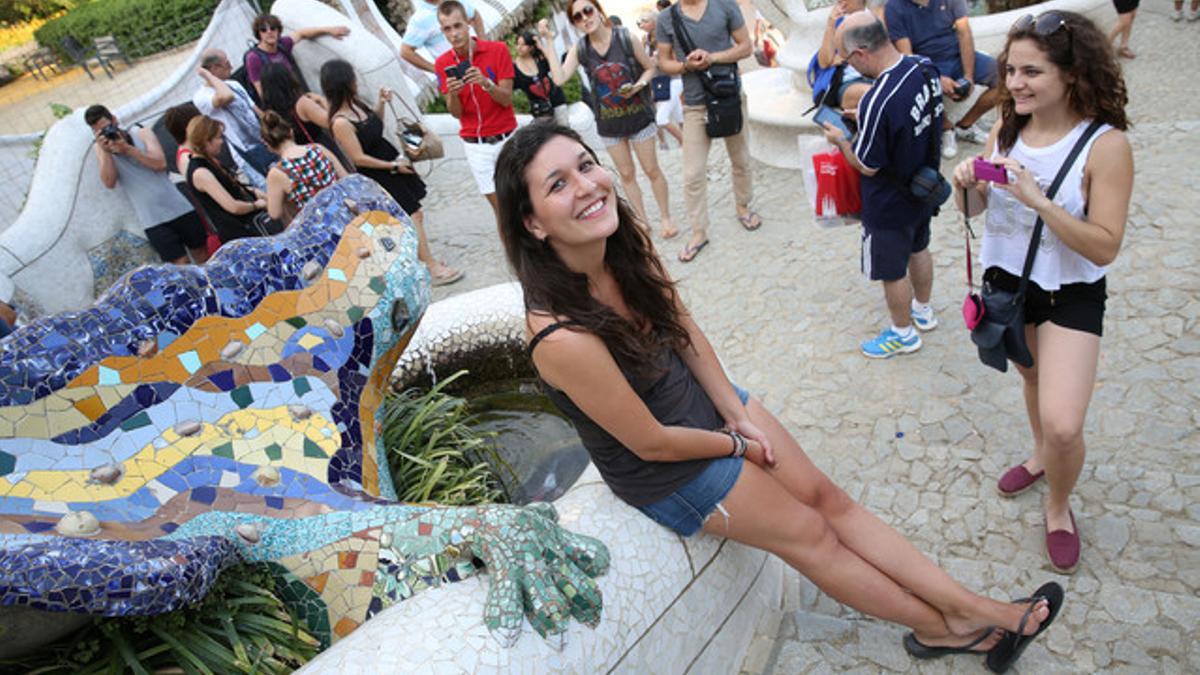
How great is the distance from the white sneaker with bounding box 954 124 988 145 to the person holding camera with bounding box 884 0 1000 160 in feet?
1.24

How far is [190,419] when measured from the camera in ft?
8.20

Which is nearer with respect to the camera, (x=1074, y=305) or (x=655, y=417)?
(x=655, y=417)

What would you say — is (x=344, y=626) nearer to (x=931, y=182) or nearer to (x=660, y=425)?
(x=660, y=425)

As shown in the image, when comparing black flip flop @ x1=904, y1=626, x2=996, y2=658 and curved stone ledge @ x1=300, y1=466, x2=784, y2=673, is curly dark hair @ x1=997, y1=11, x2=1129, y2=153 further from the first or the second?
curved stone ledge @ x1=300, y1=466, x2=784, y2=673

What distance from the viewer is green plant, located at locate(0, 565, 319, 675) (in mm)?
2102

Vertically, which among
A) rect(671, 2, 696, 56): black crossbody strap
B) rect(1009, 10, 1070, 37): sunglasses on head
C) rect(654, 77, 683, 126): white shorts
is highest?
rect(1009, 10, 1070, 37): sunglasses on head

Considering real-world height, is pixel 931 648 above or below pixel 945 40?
below

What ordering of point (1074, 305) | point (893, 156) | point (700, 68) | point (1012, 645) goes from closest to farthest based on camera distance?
point (1012, 645), point (1074, 305), point (893, 156), point (700, 68)

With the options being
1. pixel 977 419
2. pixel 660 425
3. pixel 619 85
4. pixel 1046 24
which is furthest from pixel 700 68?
pixel 660 425

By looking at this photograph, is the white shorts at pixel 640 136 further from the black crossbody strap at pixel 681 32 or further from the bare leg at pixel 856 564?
the bare leg at pixel 856 564

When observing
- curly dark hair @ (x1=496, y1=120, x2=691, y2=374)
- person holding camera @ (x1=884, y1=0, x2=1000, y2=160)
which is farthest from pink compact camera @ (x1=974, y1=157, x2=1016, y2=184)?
person holding camera @ (x1=884, y1=0, x2=1000, y2=160)

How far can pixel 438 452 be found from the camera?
338 cm

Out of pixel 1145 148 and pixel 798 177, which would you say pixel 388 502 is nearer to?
pixel 798 177

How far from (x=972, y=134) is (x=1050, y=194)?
4.15m
